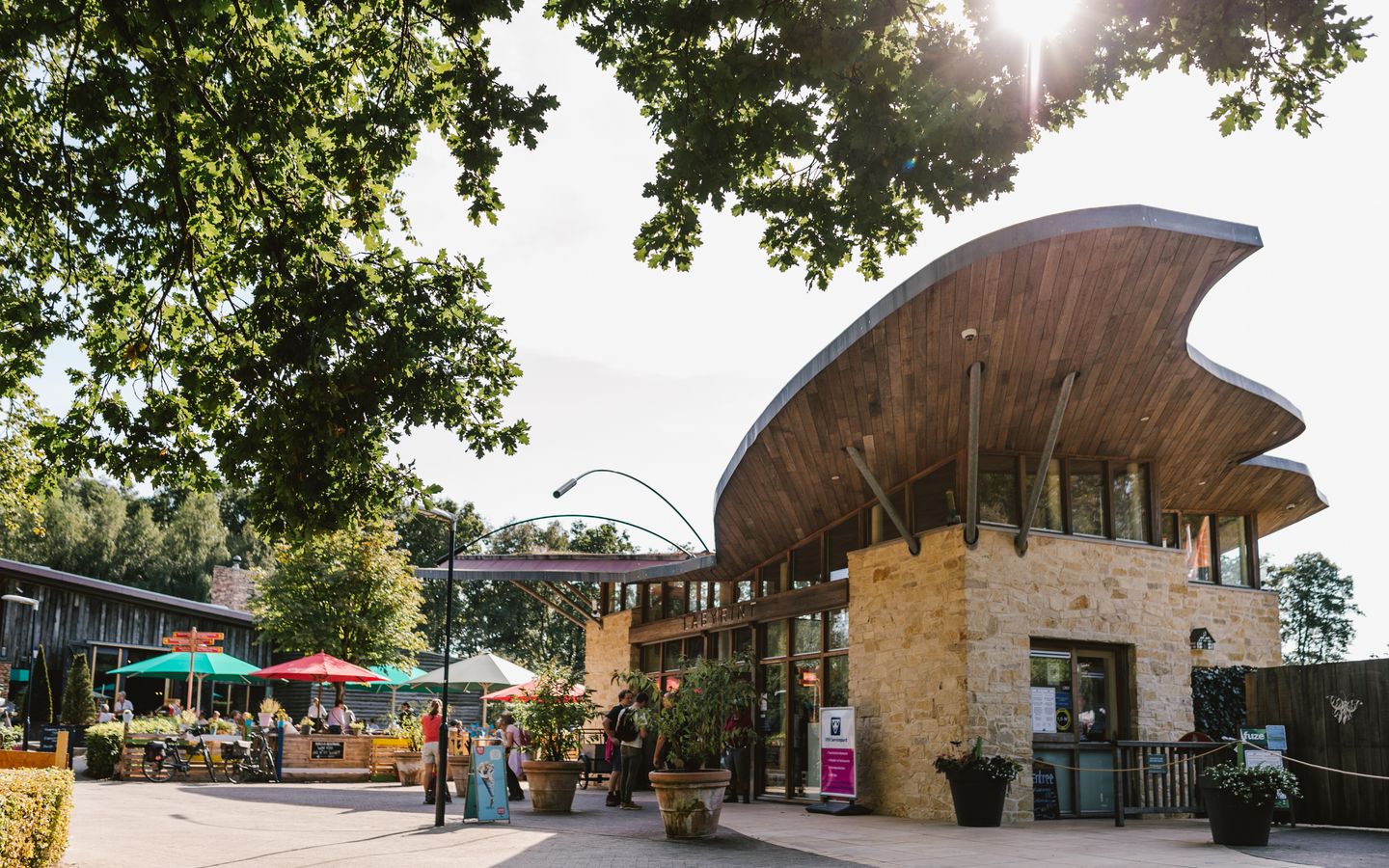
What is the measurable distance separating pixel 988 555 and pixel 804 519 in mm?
3906

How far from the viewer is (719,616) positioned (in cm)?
1928

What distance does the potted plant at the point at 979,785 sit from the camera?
12180 mm

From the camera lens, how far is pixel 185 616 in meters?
31.6

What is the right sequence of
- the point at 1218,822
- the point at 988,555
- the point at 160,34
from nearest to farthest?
the point at 160,34 → the point at 1218,822 → the point at 988,555

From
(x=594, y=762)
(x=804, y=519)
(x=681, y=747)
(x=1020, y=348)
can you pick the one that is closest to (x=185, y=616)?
(x=594, y=762)

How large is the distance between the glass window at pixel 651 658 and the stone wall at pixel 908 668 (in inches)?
307

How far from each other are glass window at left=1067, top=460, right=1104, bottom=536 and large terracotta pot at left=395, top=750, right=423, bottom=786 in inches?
506

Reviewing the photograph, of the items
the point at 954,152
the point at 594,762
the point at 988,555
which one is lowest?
the point at 594,762

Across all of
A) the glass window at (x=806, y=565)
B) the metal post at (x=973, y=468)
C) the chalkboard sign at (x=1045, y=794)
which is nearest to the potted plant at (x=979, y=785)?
the chalkboard sign at (x=1045, y=794)

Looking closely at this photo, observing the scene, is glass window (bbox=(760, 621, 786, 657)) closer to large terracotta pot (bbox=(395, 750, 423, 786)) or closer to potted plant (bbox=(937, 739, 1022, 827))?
potted plant (bbox=(937, 739, 1022, 827))

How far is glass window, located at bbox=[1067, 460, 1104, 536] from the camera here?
14.6 m

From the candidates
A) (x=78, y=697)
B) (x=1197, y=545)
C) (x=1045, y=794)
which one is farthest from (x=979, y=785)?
(x=78, y=697)

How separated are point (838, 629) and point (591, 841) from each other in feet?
19.5

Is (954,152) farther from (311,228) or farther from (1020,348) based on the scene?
(1020,348)
